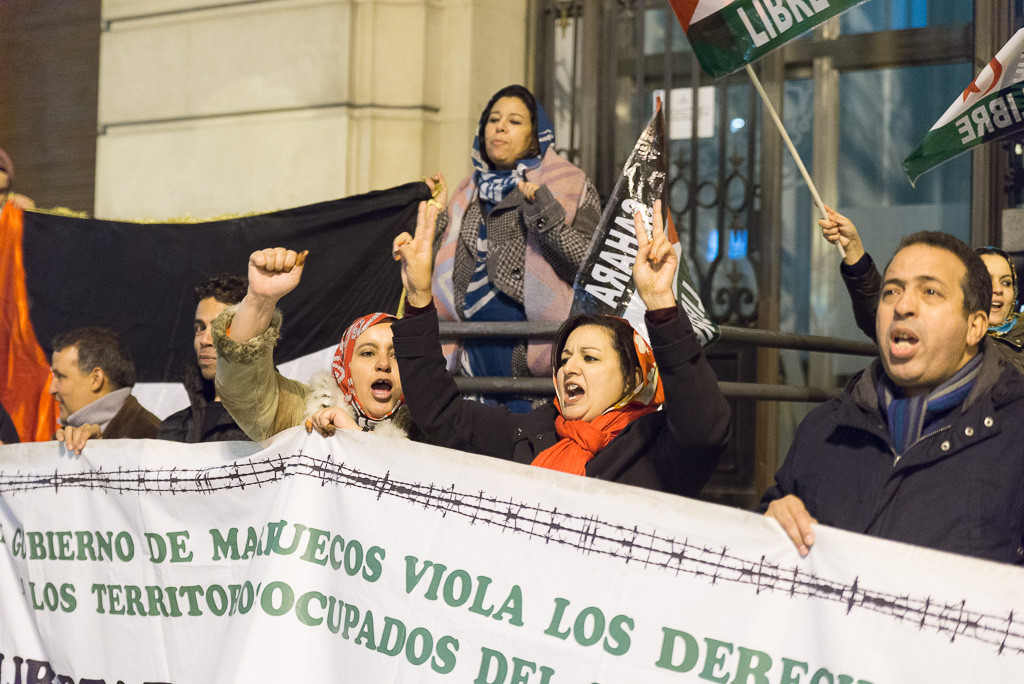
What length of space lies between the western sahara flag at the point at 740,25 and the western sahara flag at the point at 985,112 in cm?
73

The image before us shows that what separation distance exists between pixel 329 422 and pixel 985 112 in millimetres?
2700

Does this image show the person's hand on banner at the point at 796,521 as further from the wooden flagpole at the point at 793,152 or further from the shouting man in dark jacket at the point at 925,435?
the wooden flagpole at the point at 793,152

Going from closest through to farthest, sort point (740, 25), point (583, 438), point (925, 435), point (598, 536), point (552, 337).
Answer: point (925, 435), point (598, 536), point (583, 438), point (740, 25), point (552, 337)

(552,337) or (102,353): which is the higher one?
(552,337)

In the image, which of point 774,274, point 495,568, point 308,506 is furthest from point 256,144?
point 495,568

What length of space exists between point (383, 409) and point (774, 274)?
352 cm

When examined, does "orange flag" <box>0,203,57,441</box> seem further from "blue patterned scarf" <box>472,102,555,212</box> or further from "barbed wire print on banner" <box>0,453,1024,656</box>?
"blue patterned scarf" <box>472,102,555,212</box>

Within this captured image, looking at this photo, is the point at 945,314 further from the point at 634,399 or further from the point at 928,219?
the point at 928,219

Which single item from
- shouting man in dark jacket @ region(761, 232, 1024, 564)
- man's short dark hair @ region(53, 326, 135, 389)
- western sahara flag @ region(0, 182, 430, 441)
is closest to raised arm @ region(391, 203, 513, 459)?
shouting man in dark jacket @ region(761, 232, 1024, 564)

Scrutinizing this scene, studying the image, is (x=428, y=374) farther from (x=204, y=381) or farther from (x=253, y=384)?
(x=204, y=381)

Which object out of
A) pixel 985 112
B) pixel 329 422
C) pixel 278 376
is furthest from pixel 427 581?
pixel 985 112

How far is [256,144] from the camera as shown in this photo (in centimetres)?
741

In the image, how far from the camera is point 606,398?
3.46m

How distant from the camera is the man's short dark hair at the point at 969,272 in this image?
290 centimetres
